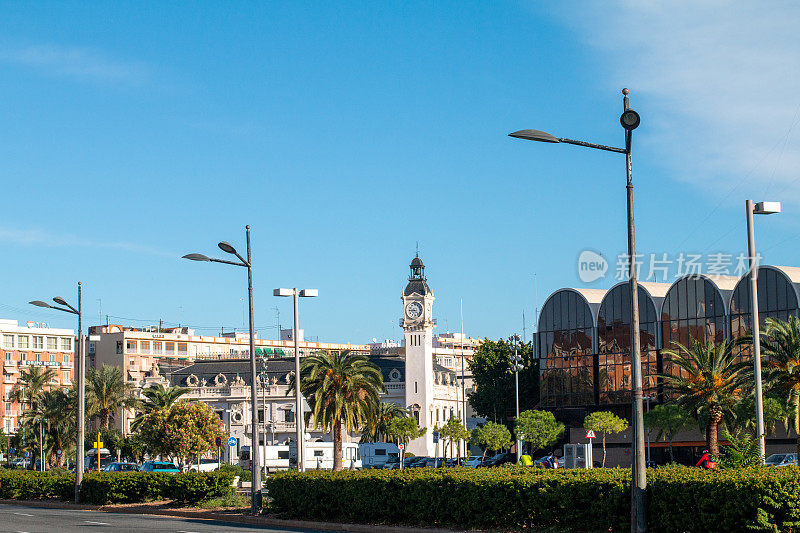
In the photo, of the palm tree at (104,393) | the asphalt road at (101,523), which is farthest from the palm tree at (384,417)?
the asphalt road at (101,523)

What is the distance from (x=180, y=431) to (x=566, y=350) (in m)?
31.9

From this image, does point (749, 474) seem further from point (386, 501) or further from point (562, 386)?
point (562, 386)

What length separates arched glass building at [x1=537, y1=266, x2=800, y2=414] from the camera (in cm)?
7162

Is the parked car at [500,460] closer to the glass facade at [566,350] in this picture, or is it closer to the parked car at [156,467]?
the glass facade at [566,350]

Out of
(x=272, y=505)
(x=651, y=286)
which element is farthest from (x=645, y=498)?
(x=651, y=286)

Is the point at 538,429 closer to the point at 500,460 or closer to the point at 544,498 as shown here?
the point at 500,460

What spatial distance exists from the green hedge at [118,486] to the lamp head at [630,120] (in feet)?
71.3

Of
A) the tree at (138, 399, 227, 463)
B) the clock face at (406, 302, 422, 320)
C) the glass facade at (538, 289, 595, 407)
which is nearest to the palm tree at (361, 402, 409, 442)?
Result: the clock face at (406, 302, 422, 320)

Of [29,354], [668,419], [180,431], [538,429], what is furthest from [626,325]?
[29,354]

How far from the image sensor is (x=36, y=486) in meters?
45.2

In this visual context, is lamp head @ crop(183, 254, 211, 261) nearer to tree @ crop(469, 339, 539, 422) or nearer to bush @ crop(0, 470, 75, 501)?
bush @ crop(0, 470, 75, 501)

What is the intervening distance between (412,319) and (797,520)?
10592cm

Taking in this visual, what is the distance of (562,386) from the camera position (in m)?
86.9

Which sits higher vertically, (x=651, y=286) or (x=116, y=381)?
(x=651, y=286)
